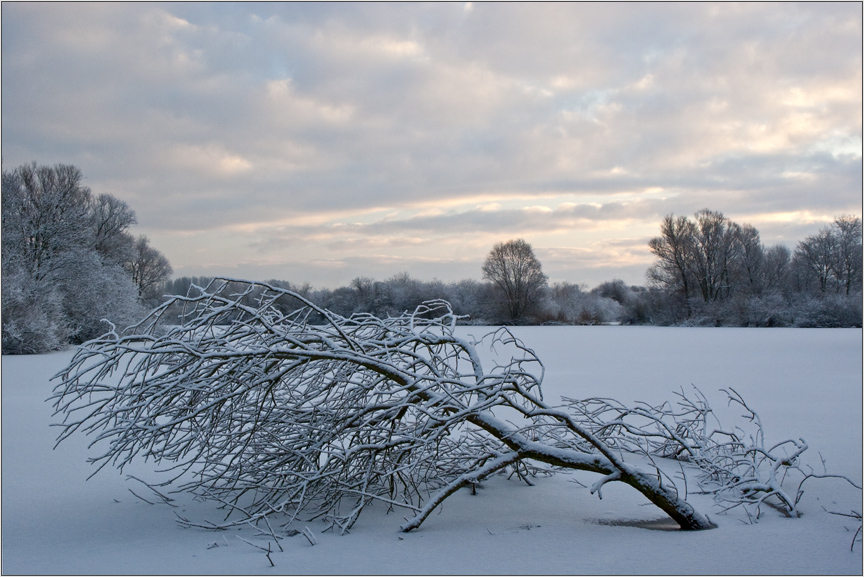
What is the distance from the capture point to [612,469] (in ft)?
10.3

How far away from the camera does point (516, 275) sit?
150ft

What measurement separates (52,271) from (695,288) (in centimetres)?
3593

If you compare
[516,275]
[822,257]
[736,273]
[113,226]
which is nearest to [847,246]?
[822,257]

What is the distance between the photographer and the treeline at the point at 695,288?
111ft

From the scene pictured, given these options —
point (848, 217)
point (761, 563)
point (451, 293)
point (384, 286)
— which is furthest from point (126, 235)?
point (848, 217)

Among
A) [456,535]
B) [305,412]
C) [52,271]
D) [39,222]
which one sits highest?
[39,222]

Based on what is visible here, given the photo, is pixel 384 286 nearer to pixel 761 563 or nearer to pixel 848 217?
pixel 848 217

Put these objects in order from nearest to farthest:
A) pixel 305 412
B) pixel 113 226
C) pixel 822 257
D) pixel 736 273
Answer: pixel 305 412 < pixel 113 226 < pixel 822 257 < pixel 736 273

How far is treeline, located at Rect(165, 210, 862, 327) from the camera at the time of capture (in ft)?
111

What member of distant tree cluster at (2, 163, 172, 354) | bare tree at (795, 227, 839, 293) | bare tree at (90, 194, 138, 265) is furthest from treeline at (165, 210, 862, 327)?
distant tree cluster at (2, 163, 172, 354)

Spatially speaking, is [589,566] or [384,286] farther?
[384,286]

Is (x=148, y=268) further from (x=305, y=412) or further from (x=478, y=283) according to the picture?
(x=305, y=412)

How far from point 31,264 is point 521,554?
22470 mm

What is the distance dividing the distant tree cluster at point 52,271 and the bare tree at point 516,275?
2697cm
